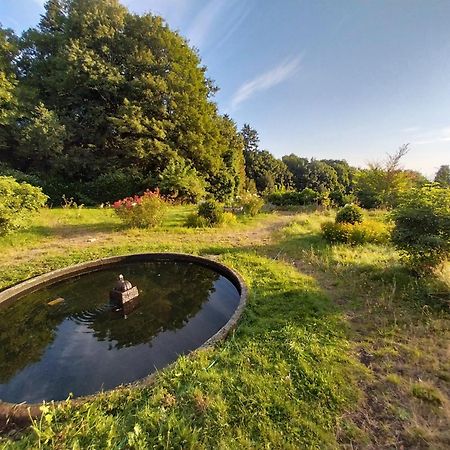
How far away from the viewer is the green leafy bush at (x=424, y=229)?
14.7ft

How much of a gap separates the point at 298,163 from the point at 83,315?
5883 cm

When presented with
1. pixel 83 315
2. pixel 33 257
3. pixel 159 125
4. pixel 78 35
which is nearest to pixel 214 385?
pixel 83 315

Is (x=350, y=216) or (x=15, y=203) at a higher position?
(x=350, y=216)

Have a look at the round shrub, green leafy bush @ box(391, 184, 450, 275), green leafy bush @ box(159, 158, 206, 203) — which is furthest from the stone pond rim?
green leafy bush @ box(159, 158, 206, 203)

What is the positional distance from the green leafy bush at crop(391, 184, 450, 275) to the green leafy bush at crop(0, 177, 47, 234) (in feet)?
29.0

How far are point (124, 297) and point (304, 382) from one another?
9.56 ft

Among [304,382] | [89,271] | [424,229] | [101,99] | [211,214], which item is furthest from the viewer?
[101,99]

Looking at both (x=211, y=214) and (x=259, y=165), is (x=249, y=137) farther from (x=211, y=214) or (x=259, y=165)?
(x=211, y=214)

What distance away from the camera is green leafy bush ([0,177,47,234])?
7.03 meters

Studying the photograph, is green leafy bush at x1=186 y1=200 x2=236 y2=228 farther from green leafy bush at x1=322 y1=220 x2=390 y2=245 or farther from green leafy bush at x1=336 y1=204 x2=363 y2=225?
green leafy bush at x1=336 y1=204 x2=363 y2=225

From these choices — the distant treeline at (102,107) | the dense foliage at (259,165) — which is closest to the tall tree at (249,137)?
the dense foliage at (259,165)

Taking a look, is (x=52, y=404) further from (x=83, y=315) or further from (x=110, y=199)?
(x=110, y=199)

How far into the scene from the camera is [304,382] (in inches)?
101

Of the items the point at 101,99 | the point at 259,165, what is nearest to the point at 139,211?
the point at 101,99
